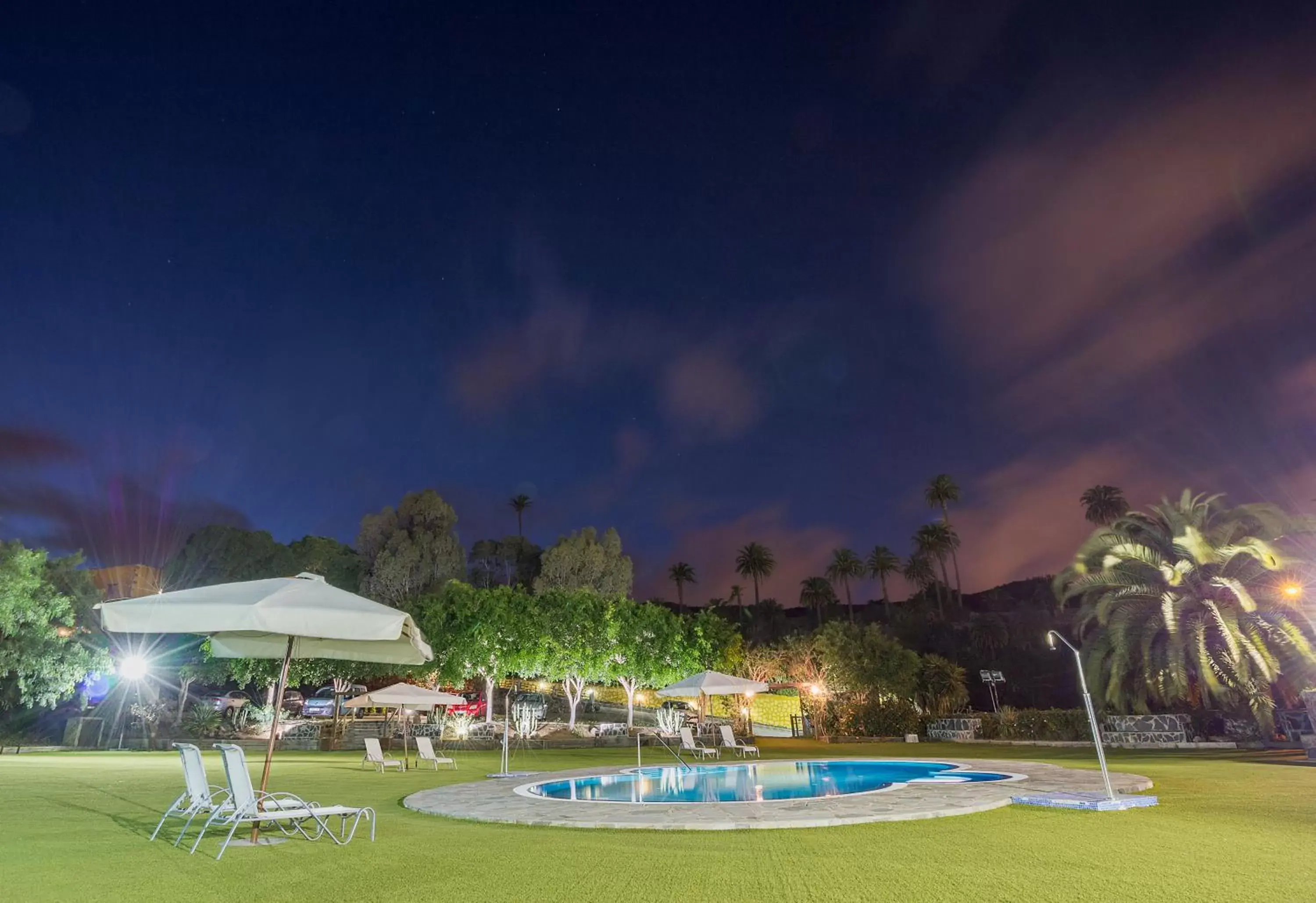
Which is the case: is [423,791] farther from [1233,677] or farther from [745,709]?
[745,709]

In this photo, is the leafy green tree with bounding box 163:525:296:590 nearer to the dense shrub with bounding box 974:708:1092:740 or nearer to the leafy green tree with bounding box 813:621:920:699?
the leafy green tree with bounding box 813:621:920:699

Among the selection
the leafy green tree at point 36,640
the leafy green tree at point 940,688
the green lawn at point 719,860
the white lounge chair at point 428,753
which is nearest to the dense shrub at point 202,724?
the leafy green tree at point 36,640

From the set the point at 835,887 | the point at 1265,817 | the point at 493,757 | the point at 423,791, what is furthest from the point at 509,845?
the point at 493,757

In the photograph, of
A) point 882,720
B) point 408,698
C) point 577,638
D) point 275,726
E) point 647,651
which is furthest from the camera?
point 647,651

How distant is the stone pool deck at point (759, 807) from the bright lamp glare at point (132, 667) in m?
27.2

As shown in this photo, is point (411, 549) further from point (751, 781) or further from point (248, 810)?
point (248, 810)

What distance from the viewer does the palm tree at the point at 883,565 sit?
83188 millimetres

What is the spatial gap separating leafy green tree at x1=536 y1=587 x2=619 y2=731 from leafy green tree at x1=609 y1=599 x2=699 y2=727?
362 millimetres

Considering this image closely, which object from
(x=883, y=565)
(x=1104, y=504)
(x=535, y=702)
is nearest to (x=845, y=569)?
(x=883, y=565)

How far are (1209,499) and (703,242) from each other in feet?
64.0

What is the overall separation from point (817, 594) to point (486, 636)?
59.1 metres

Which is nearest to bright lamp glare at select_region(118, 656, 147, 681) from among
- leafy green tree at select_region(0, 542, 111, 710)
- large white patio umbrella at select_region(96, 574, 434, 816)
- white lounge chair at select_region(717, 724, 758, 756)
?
leafy green tree at select_region(0, 542, 111, 710)

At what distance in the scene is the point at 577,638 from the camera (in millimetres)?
32562

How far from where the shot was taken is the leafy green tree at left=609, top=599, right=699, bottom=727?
33.3m
